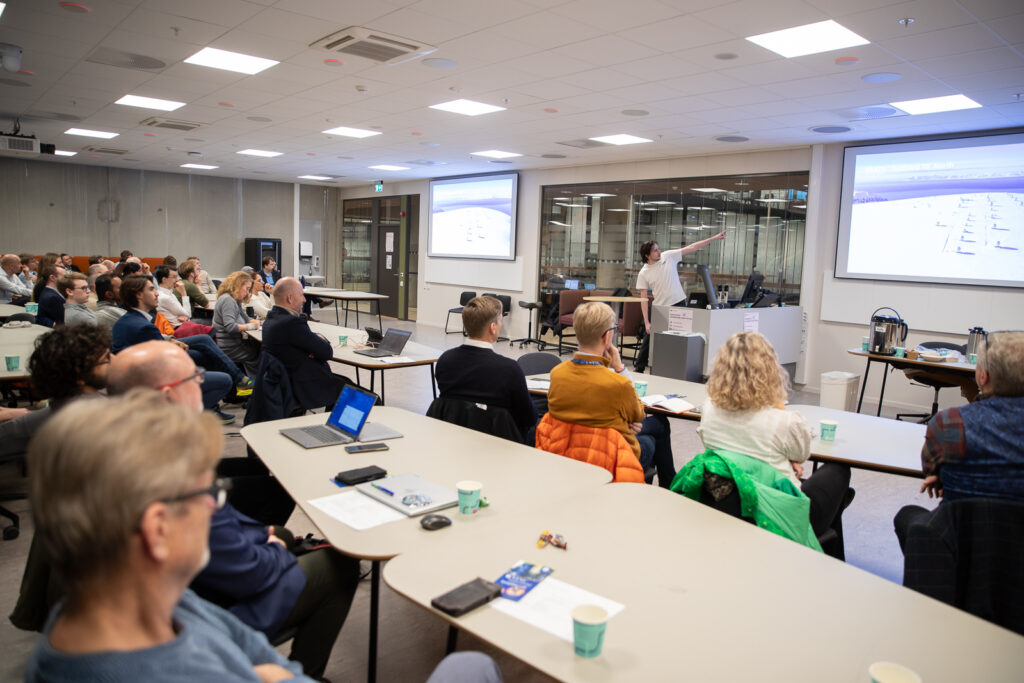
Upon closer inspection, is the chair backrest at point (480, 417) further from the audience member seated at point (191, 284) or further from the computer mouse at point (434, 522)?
the audience member seated at point (191, 284)

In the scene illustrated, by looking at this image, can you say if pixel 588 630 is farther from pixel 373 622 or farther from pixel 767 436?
pixel 767 436

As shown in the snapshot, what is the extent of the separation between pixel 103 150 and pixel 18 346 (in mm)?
8790

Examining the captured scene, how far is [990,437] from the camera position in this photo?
2.21 metres

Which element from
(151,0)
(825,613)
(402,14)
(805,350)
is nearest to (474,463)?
(825,613)

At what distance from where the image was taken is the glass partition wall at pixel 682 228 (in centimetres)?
888

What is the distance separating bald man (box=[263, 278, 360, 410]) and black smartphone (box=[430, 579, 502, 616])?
3165 millimetres

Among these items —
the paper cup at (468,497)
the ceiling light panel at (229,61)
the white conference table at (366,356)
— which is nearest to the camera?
the paper cup at (468,497)

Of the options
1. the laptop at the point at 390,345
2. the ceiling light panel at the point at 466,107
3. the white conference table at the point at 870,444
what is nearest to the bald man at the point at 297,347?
the laptop at the point at 390,345

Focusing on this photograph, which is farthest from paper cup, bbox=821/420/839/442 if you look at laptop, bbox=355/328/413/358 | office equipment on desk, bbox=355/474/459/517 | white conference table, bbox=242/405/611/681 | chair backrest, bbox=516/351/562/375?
laptop, bbox=355/328/413/358

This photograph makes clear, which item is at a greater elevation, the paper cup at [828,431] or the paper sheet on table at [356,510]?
the paper cup at [828,431]

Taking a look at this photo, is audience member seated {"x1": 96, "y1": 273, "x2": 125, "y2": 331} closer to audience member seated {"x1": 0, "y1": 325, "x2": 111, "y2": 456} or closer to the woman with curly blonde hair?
audience member seated {"x1": 0, "y1": 325, "x2": 111, "y2": 456}

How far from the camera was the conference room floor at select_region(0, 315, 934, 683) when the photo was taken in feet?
8.20

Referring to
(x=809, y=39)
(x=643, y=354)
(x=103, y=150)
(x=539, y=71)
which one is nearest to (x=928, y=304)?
(x=643, y=354)

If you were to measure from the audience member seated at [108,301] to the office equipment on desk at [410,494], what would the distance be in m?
3.97
